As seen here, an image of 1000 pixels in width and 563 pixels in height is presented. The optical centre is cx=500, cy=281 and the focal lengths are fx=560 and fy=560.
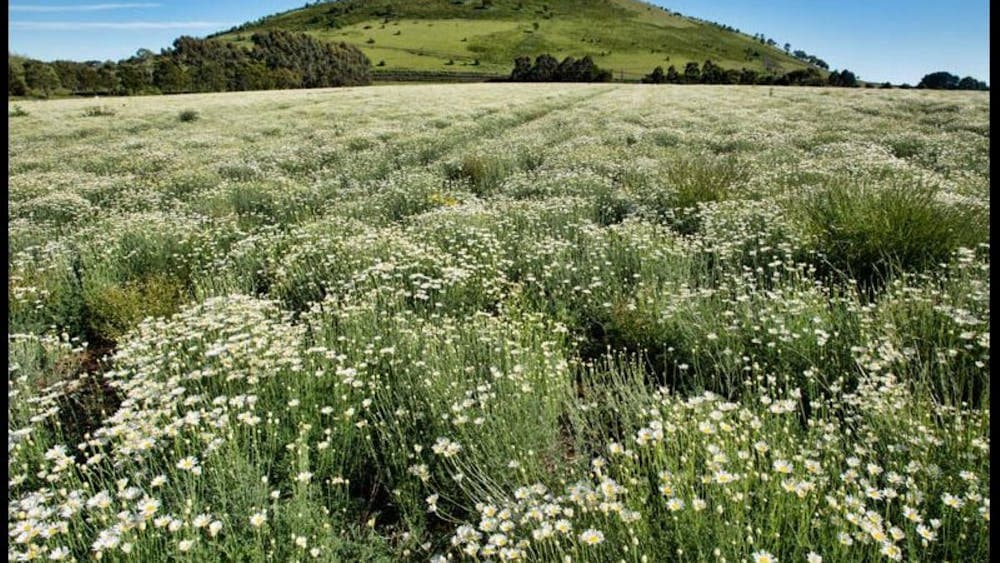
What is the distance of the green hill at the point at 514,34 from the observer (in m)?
114

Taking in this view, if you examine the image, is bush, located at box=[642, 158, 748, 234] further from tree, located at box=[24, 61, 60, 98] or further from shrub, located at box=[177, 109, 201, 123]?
tree, located at box=[24, 61, 60, 98]

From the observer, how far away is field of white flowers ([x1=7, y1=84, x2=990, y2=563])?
2.52 meters

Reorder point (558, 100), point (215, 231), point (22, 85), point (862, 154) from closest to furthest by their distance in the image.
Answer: point (215, 231) < point (862, 154) < point (558, 100) < point (22, 85)

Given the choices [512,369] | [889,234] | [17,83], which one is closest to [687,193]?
[889,234]

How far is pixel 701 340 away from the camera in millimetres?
4391

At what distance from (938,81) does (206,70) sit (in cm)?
8004

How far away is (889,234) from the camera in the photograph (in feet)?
19.1

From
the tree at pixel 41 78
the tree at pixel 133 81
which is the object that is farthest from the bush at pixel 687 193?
the tree at pixel 41 78

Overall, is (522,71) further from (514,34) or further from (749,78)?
(514,34)

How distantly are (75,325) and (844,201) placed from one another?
8648 millimetres

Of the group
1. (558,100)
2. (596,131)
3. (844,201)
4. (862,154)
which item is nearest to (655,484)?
(844,201)

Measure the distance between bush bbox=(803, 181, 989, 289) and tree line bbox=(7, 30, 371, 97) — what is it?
232ft

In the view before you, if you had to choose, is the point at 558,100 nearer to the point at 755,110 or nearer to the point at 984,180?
the point at 755,110

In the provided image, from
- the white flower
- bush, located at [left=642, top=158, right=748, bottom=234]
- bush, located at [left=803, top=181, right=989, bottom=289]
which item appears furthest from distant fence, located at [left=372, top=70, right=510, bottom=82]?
the white flower
